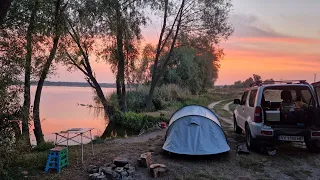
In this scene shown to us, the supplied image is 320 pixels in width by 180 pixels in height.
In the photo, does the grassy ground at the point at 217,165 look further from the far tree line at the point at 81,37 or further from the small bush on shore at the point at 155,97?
the small bush on shore at the point at 155,97

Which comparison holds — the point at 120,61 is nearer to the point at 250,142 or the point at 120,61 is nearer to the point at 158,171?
the point at 250,142

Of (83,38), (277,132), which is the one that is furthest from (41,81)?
(277,132)

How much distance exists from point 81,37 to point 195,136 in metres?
11.4

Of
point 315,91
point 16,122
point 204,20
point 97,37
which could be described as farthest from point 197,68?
point 16,122

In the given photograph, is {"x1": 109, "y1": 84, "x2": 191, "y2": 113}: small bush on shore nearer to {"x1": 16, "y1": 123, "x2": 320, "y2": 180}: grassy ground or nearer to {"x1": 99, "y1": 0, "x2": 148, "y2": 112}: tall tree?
{"x1": 99, "y1": 0, "x2": 148, "y2": 112}: tall tree

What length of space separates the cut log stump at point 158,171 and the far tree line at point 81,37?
315cm

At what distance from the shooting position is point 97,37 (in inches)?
701

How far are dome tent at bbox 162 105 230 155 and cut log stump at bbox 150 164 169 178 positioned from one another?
1.17 meters

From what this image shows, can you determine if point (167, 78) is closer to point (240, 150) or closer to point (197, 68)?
point (197, 68)

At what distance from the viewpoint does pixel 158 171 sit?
22.6ft

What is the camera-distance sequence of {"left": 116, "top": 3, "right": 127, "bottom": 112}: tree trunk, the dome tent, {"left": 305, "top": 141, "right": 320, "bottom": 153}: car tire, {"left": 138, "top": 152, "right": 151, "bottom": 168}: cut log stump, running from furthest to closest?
{"left": 116, "top": 3, "right": 127, "bottom": 112}: tree trunk < {"left": 305, "top": 141, "right": 320, "bottom": 153}: car tire < the dome tent < {"left": 138, "top": 152, "right": 151, "bottom": 168}: cut log stump

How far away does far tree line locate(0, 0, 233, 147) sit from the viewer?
7000mm

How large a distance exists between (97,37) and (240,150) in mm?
11937

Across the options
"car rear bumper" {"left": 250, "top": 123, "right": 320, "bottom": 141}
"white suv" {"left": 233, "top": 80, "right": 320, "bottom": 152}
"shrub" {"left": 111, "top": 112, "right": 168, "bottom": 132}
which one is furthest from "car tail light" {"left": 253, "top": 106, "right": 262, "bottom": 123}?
"shrub" {"left": 111, "top": 112, "right": 168, "bottom": 132}
